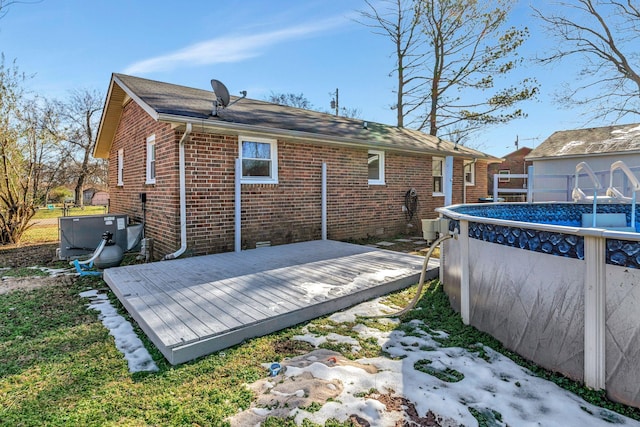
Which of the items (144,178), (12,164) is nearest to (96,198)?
(12,164)

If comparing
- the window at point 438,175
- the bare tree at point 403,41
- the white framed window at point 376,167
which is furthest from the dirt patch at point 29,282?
the bare tree at point 403,41

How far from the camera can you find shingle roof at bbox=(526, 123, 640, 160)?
15320 mm

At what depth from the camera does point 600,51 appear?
17406 millimetres

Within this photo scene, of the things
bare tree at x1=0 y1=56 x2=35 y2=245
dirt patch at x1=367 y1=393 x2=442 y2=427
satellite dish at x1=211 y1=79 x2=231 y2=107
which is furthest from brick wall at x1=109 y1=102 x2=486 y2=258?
dirt patch at x1=367 y1=393 x2=442 y2=427

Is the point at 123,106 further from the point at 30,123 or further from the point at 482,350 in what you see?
the point at 482,350

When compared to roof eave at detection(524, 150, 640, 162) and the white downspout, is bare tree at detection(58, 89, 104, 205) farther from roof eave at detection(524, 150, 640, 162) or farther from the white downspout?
roof eave at detection(524, 150, 640, 162)

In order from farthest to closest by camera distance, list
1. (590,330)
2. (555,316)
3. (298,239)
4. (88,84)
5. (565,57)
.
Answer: (88,84) → (565,57) → (298,239) → (555,316) → (590,330)

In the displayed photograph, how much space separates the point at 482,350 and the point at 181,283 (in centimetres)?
353

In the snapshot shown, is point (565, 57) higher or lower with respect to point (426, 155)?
higher

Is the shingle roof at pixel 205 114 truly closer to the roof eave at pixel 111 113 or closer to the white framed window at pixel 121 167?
the roof eave at pixel 111 113

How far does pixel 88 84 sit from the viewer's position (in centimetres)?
2478

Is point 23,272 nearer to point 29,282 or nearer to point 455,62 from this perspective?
point 29,282

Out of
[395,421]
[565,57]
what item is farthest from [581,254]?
[565,57]

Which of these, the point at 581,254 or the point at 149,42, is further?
the point at 149,42
